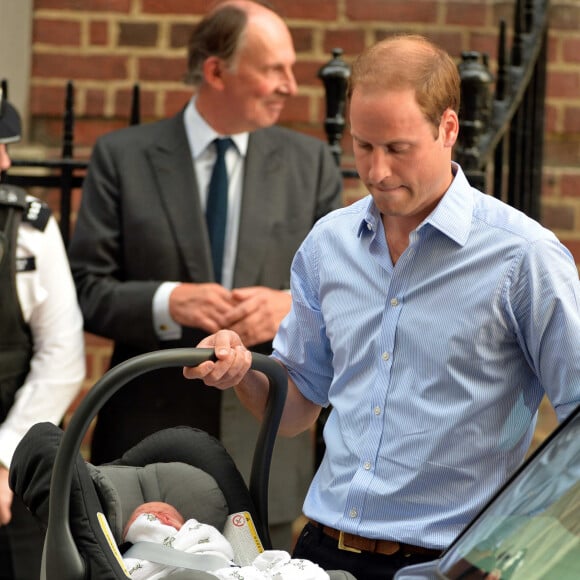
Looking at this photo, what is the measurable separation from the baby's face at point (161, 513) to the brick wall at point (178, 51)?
9.34ft

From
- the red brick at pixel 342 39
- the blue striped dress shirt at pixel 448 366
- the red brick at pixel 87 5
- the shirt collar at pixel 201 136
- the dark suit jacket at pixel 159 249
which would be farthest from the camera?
the red brick at pixel 342 39

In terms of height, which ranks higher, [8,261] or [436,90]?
[436,90]

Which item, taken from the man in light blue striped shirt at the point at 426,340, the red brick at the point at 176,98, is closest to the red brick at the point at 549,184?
the red brick at the point at 176,98

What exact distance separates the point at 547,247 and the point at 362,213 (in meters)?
0.41

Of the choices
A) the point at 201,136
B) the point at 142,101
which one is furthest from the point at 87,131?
the point at 201,136

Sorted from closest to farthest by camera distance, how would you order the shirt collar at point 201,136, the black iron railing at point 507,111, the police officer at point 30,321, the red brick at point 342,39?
the police officer at point 30,321 < the shirt collar at point 201,136 < the black iron railing at point 507,111 < the red brick at point 342,39

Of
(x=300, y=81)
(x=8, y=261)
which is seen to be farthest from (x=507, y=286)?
(x=300, y=81)

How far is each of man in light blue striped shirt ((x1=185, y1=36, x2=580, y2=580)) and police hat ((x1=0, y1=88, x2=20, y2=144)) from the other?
1.61 m

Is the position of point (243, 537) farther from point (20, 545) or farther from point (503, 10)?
point (503, 10)

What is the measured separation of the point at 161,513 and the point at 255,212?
1.67 meters

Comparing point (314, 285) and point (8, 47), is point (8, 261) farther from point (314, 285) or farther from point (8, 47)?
point (8, 47)

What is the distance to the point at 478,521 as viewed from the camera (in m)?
2.26

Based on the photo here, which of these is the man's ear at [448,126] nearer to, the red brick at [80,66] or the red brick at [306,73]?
the red brick at [306,73]

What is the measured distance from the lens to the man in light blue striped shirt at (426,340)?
8.08ft
